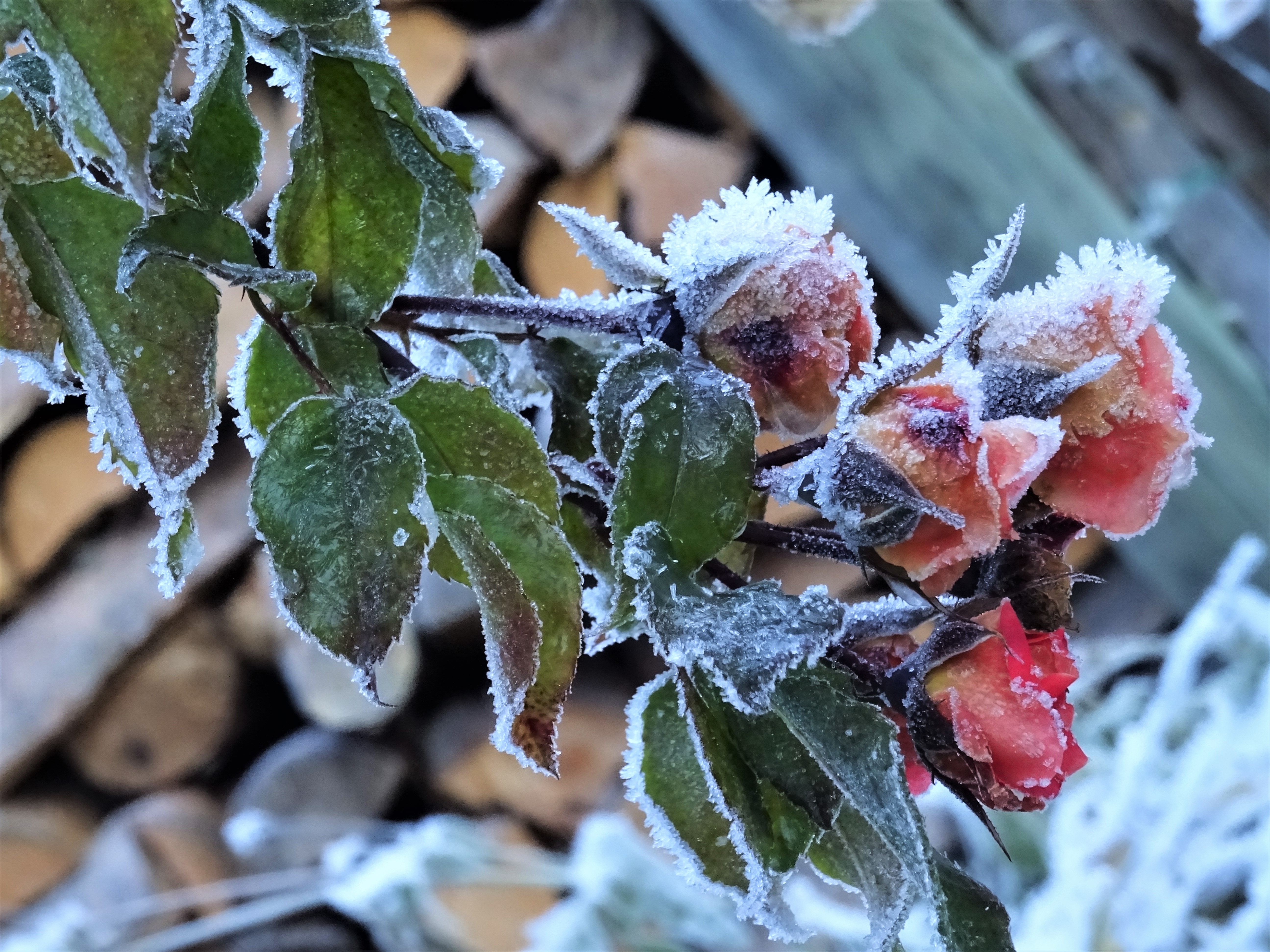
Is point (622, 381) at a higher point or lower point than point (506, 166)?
higher

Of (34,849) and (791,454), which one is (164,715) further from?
(791,454)

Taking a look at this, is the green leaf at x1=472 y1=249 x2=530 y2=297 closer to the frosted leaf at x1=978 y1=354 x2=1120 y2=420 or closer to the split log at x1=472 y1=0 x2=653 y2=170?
the frosted leaf at x1=978 y1=354 x2=1120 y2=420

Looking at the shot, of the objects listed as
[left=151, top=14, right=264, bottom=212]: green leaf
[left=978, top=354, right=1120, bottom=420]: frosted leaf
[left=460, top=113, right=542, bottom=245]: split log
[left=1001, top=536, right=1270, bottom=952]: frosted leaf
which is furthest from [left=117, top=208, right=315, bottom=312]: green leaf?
[left=460, top=113, right=542, bottom=245]: split log

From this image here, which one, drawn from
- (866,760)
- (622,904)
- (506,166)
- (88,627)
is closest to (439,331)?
(866,760)

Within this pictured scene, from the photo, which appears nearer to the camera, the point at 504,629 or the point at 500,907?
the point at 504,629

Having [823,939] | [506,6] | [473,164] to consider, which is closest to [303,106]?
[473,164]

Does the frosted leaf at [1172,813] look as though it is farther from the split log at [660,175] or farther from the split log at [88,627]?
the split log at [88,627]

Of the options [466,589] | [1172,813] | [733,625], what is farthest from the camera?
[466,589]
